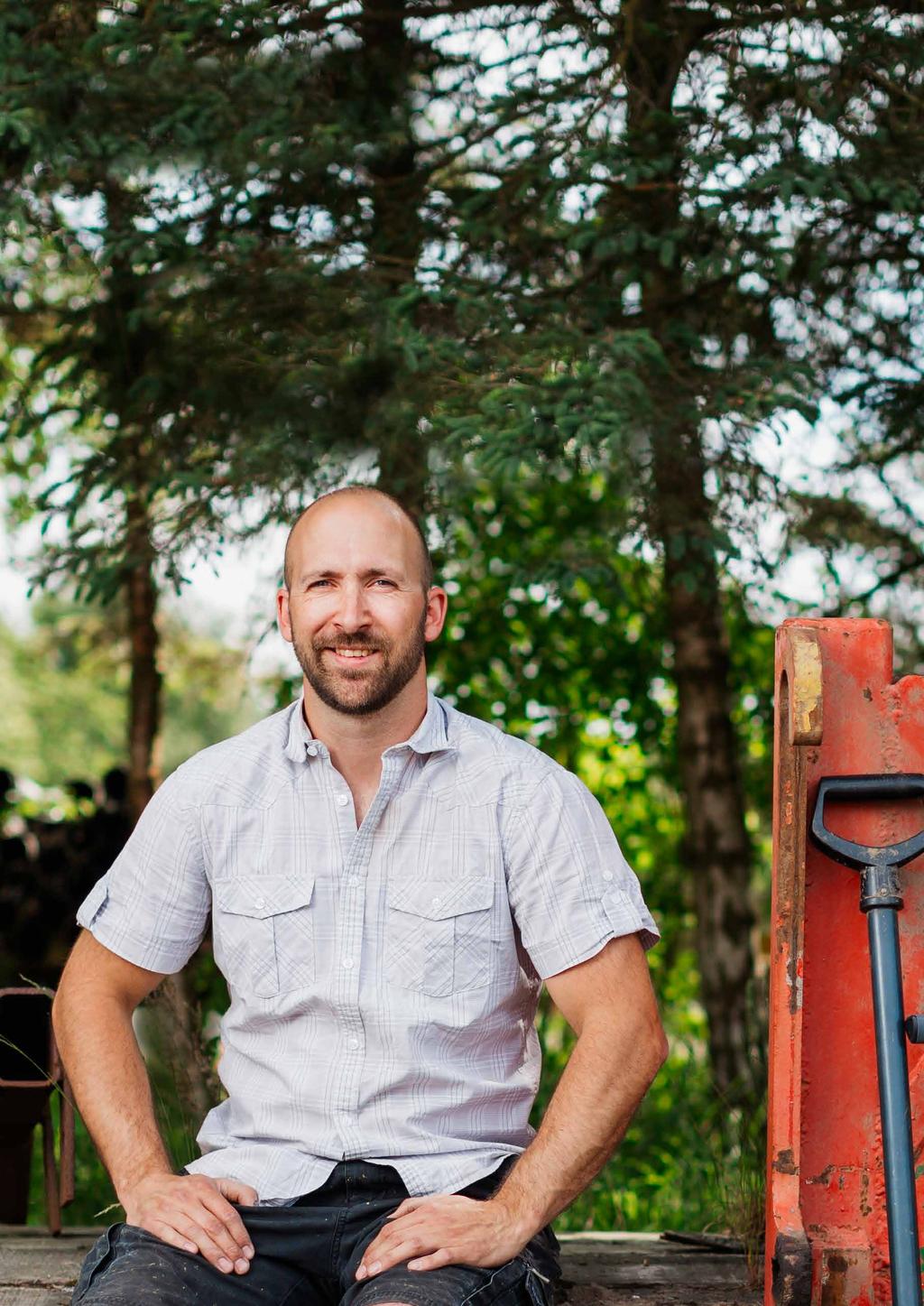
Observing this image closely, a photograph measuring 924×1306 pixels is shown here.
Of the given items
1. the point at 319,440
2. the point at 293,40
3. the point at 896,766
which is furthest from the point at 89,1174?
the point at 293,40

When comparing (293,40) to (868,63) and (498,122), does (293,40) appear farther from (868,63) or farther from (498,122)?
(868,63)

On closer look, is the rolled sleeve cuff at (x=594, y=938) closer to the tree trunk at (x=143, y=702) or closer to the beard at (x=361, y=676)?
the beard at (x=361, y=676)

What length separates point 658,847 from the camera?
7.24 metres

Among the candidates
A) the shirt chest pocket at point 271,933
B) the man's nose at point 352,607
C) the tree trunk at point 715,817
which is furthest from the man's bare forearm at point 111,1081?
the tree trunk at point 715,817

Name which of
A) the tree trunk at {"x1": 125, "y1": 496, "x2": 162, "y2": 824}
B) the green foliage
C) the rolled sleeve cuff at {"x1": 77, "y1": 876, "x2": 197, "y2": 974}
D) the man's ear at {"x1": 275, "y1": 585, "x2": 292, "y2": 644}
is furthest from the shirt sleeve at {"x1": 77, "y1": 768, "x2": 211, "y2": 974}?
the green foliage

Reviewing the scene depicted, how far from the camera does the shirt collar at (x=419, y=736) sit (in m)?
2.56

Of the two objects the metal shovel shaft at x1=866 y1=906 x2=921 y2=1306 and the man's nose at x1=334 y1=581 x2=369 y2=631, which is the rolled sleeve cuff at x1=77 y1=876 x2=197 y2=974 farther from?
the metal shovel shaft at x1=866 y1=906 x2=921 y2=1306

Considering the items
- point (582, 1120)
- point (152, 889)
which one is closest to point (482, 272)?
point (152, 889)

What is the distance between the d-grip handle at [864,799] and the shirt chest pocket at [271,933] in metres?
0.87

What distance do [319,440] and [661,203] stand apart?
3.92 ft

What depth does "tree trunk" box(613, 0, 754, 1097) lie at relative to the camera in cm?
404

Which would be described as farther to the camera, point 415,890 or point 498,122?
point 498,122

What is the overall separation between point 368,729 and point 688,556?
196 cm

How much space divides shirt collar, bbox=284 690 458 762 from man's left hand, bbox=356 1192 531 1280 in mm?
744
